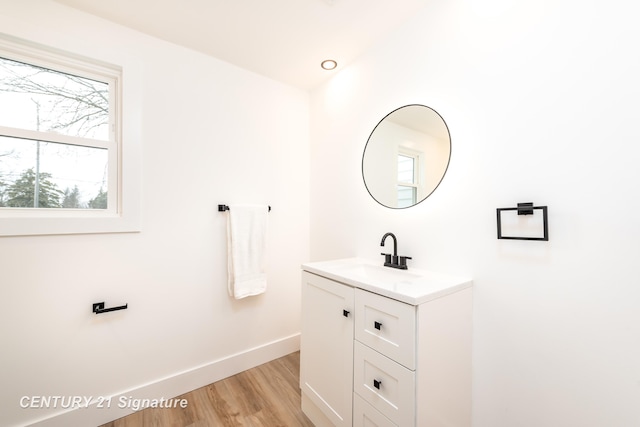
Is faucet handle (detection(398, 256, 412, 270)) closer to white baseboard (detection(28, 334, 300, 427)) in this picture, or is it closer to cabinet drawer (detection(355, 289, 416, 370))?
cabinet drawer (detection(355, 289, 416, 370))

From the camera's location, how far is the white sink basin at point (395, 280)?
1.03 metres

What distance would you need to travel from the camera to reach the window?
1.53 meters

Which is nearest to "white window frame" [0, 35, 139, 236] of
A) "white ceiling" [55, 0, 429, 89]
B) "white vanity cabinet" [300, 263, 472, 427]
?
"white ceiling" [55, 0, 429, 89]

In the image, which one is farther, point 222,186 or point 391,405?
point 222,186

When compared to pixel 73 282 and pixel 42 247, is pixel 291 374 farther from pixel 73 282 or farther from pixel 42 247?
pixel 42 247

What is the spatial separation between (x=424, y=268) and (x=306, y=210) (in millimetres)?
1218

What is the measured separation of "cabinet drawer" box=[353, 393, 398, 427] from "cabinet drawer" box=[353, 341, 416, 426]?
20 millimetres

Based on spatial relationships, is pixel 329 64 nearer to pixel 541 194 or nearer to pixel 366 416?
pixel 541 194

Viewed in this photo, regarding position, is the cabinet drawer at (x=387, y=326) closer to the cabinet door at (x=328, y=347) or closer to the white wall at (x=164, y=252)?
the cabinet door at (x=328, y=347)

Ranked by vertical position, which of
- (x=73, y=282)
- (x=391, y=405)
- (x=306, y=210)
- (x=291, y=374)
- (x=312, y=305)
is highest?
(x=306, y=210)

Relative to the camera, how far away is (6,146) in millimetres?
1339

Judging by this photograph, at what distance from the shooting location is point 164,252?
1694 millimetres

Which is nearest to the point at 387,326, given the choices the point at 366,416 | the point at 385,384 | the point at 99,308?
the point at 385,384

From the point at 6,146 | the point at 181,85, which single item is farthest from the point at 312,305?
the point at 6,146
